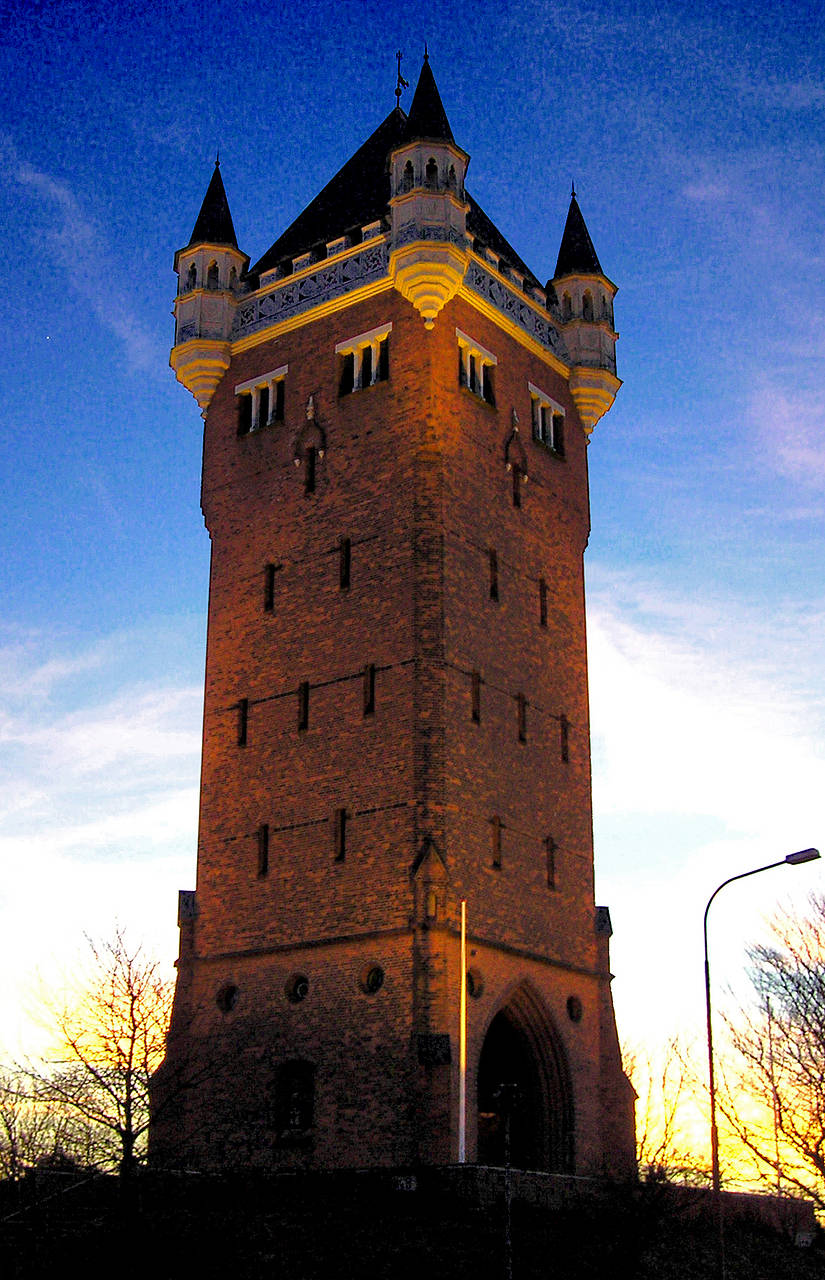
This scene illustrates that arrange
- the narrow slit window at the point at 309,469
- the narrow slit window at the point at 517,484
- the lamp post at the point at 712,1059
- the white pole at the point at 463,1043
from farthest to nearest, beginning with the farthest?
1. the narrow slit window at the point at 517,484
2. the narrow slit window at the point at 309,469
3. the white pole at the point at 463,1043
4. the lamp post at the point at 712,1059

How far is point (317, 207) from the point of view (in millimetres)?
48312

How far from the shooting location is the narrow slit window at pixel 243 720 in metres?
41.3

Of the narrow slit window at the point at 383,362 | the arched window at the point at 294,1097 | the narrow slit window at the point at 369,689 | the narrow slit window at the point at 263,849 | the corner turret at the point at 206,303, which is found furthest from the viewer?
the corner turret at the point at 206,303

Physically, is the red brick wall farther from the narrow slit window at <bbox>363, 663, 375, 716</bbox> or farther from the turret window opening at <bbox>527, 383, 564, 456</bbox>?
the turret window opening at <bbox>527, 383, 564, 456</bbox>

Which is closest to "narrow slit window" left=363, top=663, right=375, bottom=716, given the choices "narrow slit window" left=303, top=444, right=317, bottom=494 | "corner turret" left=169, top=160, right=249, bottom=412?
"narrow slit window" left=303, top=444, right=317, bottom=494

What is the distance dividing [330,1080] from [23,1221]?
817 centimetres

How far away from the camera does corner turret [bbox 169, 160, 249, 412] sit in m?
45.7

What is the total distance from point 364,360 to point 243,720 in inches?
407

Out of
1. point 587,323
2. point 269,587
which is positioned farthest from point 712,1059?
point 587,323

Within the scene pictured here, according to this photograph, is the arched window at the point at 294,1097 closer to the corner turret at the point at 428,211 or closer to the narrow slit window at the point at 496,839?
the narrow slit window at the point at 496,839

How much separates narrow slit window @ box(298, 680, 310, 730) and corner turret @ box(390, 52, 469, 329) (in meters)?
10.0

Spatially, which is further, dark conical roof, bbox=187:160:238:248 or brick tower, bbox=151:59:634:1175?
dark conical roof, bbox=187:160:238:248

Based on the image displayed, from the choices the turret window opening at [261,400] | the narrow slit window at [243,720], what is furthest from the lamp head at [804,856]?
the turret window opening at [261,400]

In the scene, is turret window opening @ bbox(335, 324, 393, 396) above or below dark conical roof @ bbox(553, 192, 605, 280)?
below
